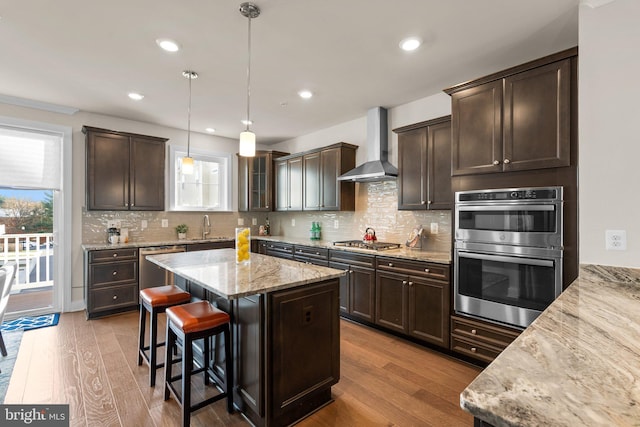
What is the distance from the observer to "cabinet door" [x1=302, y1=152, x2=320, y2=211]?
4.72 m

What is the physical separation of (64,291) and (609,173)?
231 inches

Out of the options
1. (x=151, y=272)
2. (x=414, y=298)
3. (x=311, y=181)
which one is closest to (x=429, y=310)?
(x=414, y=298)

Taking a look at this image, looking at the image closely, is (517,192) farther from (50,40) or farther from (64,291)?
(64,291)

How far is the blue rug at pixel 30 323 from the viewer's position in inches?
139

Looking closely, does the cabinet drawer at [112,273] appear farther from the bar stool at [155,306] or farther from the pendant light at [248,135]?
the pendant light at [248,135]

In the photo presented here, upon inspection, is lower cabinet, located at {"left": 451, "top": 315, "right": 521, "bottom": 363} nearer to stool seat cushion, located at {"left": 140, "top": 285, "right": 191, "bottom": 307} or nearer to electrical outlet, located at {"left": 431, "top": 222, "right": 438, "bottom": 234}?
electrical outlet, located at {"left": 431, "top": 222, "right": 438, "bottom": 234}

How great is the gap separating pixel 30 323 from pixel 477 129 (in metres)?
5.38

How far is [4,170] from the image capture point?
3762mm

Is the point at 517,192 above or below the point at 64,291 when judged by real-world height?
above

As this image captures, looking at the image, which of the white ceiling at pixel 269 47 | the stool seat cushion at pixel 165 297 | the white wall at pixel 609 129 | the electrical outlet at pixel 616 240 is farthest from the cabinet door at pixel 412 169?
the stool seat cushion at pixel 165 297

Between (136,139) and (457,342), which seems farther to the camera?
(136,139)

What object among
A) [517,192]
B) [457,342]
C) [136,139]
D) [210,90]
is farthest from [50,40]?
[457,342]

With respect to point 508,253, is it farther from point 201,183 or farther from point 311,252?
point 201,183

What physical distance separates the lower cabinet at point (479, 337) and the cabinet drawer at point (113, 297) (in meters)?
4.03
